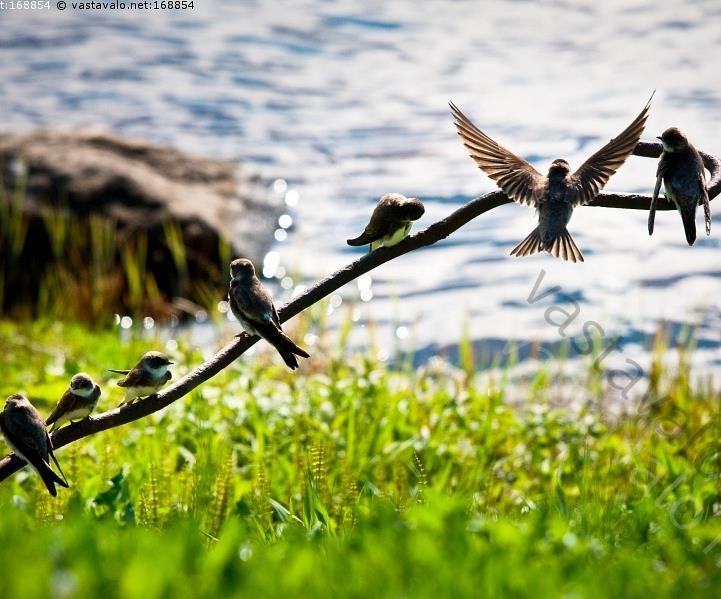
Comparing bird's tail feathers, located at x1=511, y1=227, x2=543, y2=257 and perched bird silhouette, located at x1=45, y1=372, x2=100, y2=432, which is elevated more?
bird's tail feathers, located at x1=511, y1=227, x2=543, y2=257

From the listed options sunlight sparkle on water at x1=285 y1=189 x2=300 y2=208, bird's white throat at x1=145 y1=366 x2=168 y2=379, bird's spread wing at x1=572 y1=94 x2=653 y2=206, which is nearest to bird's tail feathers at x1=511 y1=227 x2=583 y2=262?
bird's spread wing at x1=572 y1=94 x2=653 y2=206

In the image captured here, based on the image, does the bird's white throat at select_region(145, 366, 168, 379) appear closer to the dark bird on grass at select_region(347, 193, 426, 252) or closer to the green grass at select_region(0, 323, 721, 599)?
the green grass at select_region(0, 323, 721, 599)

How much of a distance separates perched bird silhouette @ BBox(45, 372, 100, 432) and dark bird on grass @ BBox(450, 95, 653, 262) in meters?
1.40

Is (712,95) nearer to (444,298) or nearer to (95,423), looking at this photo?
(444,298)

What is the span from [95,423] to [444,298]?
6248 mm

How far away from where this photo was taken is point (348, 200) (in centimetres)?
1126

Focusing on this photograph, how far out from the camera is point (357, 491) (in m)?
4.92

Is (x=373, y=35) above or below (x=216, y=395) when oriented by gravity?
above

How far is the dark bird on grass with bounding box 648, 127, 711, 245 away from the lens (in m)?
3.61

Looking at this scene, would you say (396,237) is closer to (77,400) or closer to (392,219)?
(392,219)

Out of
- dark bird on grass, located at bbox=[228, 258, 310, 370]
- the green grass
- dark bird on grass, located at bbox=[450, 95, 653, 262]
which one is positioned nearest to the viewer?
the green grass

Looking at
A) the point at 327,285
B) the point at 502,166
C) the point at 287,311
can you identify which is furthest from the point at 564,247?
the point at 287,311

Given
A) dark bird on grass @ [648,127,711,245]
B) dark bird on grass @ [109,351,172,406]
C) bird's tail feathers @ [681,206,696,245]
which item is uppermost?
dark bird on grass @ [648,127,711,245]

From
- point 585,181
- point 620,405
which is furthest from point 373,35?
point 585,181
